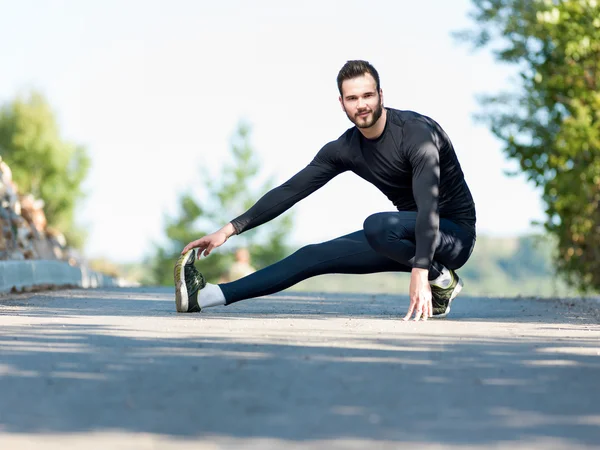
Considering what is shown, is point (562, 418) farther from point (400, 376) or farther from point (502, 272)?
point (502, 272)

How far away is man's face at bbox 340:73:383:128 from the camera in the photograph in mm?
6727

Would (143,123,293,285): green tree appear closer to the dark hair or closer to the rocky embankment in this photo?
the rocky embankment

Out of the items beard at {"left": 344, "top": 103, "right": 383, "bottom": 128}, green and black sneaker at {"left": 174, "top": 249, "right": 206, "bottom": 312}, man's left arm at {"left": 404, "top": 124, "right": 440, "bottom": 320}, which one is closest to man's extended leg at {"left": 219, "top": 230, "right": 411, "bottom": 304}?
green and black sneaker at {"left": 174, "top": 249, "right": 206, "bottom": 312}

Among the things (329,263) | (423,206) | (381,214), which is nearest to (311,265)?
(329,263)

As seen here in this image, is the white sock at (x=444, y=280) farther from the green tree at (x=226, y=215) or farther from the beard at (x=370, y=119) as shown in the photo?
the green tree at (x=226, y=215)

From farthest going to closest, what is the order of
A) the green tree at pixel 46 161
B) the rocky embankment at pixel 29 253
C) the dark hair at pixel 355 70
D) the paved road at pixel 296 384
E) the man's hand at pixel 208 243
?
the green tree at pixel 46 161 < the rocky embankment at pixel 29 253 < the man's hand at pixel 208 243 < the dark hair at pixel 355 70 < the paved road at pixel 296 384

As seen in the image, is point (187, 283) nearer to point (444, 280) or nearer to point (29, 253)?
point (444, 280)

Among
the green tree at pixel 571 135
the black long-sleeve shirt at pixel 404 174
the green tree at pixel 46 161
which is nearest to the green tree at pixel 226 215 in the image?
the green tree at pixel 46 161

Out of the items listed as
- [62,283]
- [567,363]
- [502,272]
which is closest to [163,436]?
[567,363]

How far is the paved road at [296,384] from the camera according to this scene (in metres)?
2.95

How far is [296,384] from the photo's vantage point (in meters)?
3.77

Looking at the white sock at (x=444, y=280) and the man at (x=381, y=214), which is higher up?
the man at (x=381, y=214)

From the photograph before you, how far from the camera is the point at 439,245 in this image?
278 inches

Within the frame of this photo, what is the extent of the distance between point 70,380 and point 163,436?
1.08m
